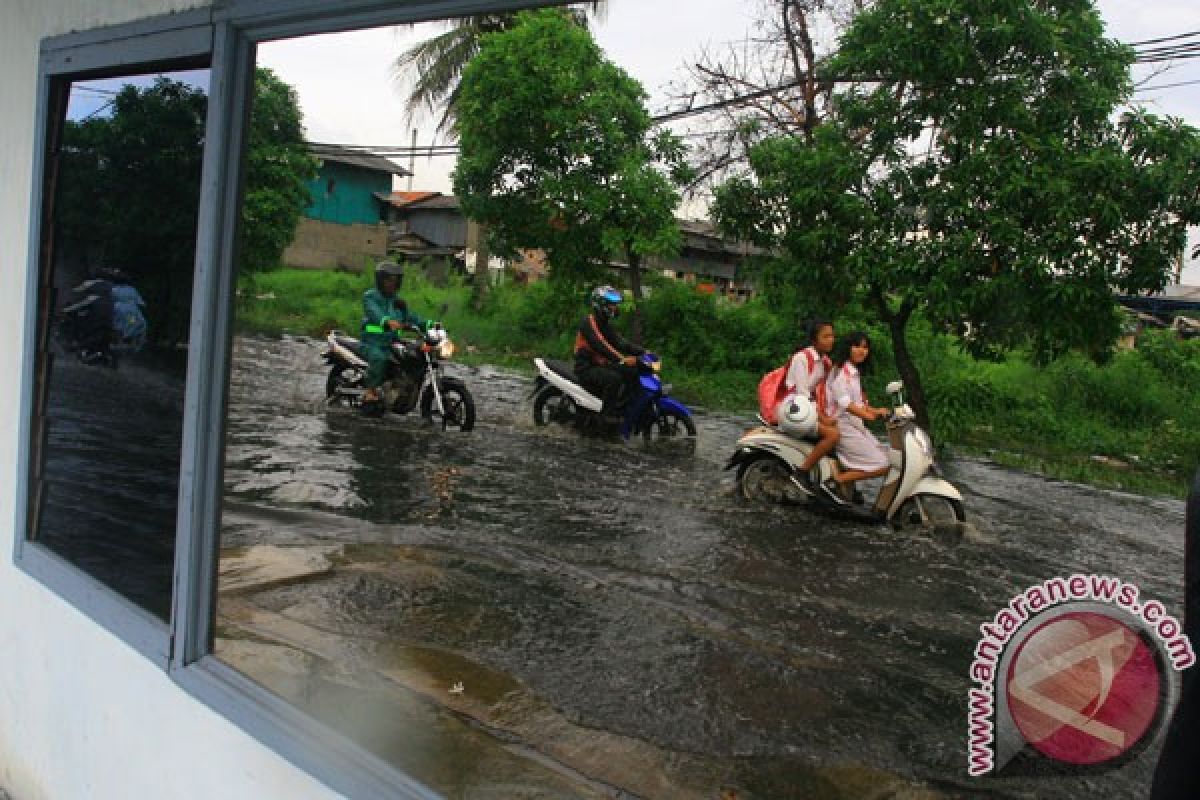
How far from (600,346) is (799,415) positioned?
10.7ft

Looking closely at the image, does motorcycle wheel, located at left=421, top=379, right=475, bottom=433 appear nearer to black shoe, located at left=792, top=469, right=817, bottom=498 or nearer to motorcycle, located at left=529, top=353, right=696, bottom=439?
motorcycle, located at left=529, top=353, right=696, bottom=439

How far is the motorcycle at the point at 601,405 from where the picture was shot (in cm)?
1014

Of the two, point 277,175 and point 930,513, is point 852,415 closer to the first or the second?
point 930,513

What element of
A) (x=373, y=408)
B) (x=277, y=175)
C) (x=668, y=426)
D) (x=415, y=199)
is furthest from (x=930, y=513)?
(x=415, y=199)

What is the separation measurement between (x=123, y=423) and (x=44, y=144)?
34.6 inches

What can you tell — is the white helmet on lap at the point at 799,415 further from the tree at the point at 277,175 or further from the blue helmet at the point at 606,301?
the tree at the point at 277,175

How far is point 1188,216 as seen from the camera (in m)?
4.45

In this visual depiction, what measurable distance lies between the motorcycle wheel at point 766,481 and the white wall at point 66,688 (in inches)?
207

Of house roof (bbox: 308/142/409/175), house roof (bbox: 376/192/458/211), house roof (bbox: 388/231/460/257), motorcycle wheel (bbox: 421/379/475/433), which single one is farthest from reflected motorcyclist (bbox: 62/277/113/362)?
house roof (bbox: 388/231/460/257)

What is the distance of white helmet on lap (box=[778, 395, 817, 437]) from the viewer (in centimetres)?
713

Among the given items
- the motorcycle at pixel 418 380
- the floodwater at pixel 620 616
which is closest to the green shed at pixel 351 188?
the motorcycle at pixel 418 380

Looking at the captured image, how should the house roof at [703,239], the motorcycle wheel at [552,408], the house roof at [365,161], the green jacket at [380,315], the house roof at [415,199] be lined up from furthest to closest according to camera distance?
the house roof at [415,199]
the house roof at [365,161]
the house roof at [703,239]
the motorcycle wheel at [552,408]
the green jacket at [380,315]

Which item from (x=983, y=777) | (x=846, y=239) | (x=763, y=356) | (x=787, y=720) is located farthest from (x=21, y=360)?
(x=763, y=356)

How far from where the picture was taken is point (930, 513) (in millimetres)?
7273
